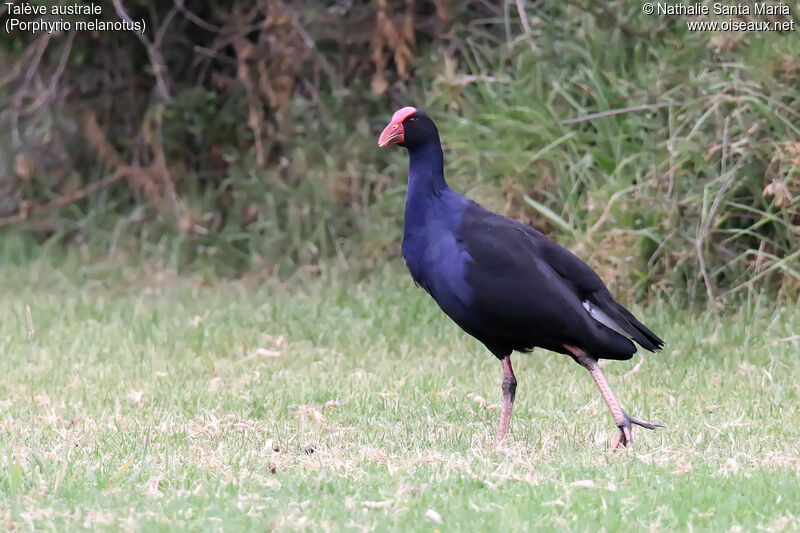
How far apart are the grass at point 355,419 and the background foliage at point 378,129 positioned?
2.11ft

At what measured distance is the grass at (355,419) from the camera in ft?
14.6

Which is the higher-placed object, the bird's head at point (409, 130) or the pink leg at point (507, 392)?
the bird's head at point (409, 130)

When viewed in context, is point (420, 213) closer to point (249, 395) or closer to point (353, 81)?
point (249, 395)

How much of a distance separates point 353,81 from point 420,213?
234 inches

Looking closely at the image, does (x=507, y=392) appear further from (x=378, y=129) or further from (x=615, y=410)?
(x=378, y=129)

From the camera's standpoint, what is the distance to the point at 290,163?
38.1ft

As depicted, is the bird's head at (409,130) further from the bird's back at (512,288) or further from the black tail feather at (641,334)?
the black tail feather at (641,334)

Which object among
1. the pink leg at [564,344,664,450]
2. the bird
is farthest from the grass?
the bird

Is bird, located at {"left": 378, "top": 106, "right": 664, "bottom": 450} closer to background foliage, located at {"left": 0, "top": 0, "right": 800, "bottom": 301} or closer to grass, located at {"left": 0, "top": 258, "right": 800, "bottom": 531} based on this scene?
grass, located at {"left": 0, "top": 258, "right": 800, "bottom": 531}

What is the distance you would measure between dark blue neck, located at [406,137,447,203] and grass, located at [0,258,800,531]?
107 cm

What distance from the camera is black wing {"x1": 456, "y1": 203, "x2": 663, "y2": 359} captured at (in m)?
5.62

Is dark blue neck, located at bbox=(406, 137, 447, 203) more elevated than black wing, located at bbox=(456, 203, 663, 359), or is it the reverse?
dark blue neck, located at bbox=(406, 137, 447, 203)

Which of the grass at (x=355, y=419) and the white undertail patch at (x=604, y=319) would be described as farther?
the white undertail patch at (x=604, y=319)

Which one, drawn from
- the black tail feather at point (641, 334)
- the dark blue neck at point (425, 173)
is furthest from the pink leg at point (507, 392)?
the dark blue neck at point (425, 173)
